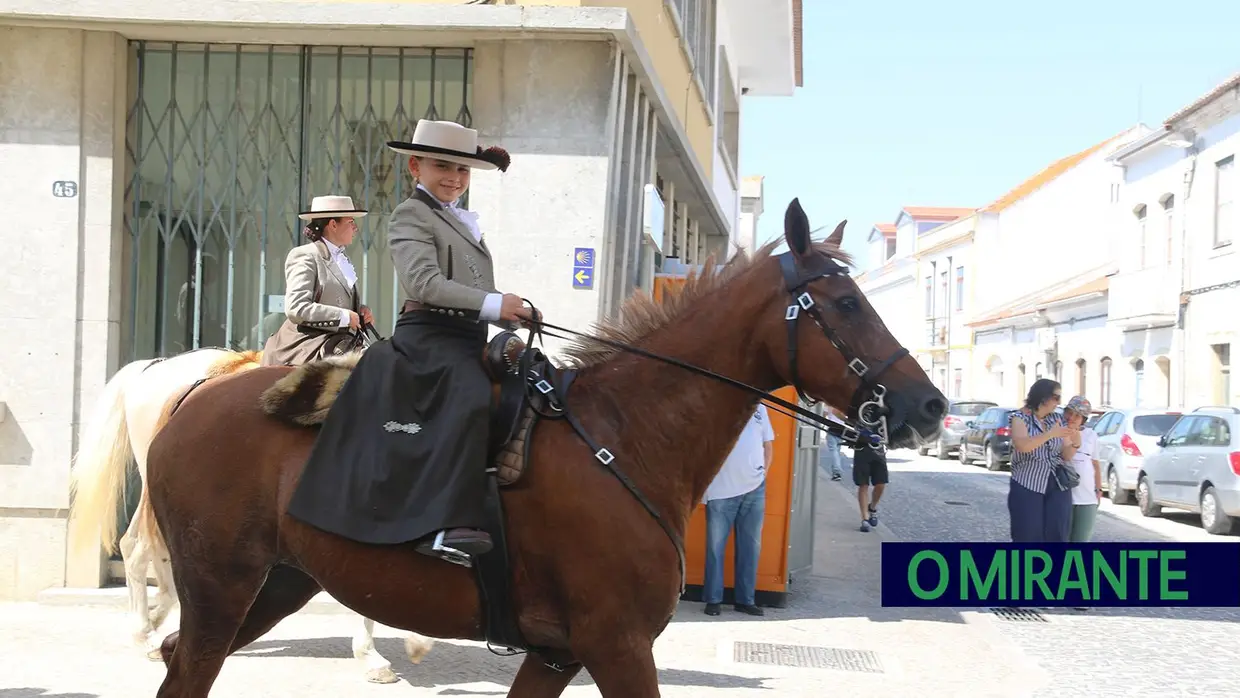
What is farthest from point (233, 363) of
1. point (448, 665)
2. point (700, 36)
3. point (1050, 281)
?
point (1050, 281)

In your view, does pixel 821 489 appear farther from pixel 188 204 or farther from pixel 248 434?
pixel 248 434

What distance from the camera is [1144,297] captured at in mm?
35438

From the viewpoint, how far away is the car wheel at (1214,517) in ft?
56.1

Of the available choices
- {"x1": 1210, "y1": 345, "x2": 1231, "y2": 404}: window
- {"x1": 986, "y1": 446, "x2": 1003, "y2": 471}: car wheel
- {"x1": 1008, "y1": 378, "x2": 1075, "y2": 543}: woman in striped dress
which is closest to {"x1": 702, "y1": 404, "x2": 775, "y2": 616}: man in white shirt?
{"x1": 1008, "y1": 378, "x2": 1075, "y2": 543}: woman in striped dress

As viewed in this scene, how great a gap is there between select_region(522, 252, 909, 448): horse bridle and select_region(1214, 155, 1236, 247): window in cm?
2975

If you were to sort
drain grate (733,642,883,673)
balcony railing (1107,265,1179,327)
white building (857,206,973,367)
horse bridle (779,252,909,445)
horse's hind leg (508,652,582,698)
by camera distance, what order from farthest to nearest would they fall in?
white building (857,206,973,367) < balcony railing (1107,265,1179,327) < drain grate (733,642,883,673) < horse's hind leg (508,652,582,698) < horse bridle (779,252,909,445)

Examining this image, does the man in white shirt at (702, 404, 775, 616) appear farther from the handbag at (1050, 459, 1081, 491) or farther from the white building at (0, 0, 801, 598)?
the handbag at (1050, 459, 1081, 491)

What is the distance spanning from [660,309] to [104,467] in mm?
4148

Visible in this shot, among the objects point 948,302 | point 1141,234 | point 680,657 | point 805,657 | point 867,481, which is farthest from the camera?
point 948,302

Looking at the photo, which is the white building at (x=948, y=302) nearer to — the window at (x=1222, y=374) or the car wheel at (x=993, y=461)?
the car wheel at (x=993, y=461)

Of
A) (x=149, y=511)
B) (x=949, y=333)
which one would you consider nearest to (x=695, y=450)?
(x=149, y=511)

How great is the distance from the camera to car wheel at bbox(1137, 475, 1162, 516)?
1983 cm

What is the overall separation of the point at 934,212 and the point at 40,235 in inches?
2834

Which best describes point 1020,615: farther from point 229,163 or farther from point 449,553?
point 449,553
